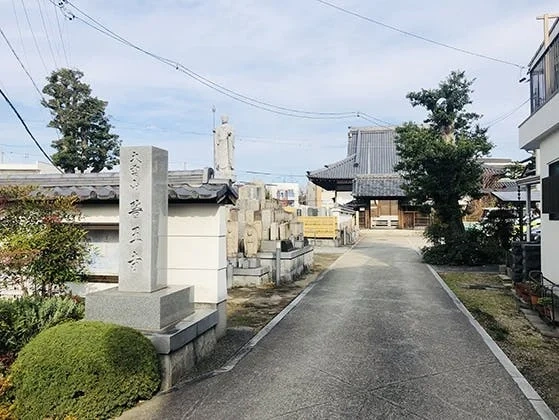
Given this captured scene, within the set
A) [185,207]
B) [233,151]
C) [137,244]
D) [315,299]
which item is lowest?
[315,299]

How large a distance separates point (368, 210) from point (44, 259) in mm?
35430

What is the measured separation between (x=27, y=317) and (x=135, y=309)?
1378 millimetres

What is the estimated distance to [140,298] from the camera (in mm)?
5160

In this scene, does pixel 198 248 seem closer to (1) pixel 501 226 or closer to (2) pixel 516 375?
(2) pixel 516 375

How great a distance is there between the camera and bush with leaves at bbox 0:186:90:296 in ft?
19.5

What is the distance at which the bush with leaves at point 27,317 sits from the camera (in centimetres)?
502

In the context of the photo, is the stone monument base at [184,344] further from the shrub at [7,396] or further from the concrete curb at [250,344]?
the shrub at [7,396]

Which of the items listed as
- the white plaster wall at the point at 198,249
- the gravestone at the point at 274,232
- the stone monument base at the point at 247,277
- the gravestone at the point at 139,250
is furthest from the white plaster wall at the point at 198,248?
the gravestone at the point at 274,232

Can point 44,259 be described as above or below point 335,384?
above

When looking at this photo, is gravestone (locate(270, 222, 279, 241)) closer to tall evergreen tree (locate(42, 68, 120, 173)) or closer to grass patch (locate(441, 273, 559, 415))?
grass patch (locate(441, 273, 559, 415))

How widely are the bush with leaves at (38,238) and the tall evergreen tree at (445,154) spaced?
1319 centimetres

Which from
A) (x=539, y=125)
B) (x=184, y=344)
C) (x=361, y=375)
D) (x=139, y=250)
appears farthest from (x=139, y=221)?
(x=539, y=125)

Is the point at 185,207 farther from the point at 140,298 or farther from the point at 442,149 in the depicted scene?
the point at 442,149

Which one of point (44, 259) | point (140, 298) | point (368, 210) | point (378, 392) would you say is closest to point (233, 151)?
point (44, 259)
